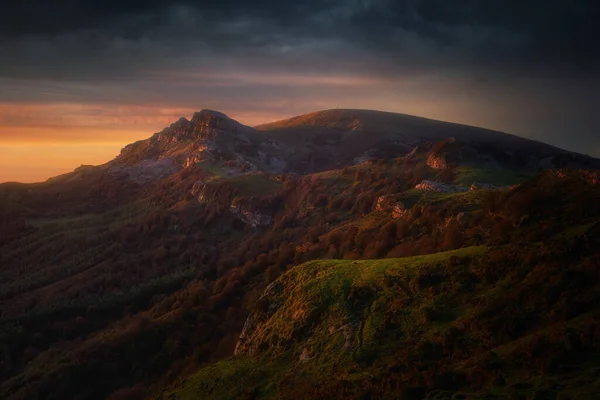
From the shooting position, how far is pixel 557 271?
17.9m

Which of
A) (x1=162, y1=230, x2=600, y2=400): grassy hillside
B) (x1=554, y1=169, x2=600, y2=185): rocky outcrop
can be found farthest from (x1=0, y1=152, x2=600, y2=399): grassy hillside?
(x1=554, y1=169, x2=600, y2=185): rocky outcrop

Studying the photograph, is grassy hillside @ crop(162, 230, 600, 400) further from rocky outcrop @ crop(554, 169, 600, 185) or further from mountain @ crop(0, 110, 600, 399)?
rocky outcrop @ crop(554, 169, 600, 185)

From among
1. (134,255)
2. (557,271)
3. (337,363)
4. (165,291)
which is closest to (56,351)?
(165,291)

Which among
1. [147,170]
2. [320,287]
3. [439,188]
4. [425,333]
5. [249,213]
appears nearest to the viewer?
[425,333]

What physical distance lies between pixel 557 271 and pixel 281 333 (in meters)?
12.7

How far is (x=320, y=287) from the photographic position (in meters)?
24.8

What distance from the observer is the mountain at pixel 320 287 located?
16.4 meters

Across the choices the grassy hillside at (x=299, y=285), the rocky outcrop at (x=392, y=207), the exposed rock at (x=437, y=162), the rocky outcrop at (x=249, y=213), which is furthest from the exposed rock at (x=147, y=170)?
the rocky outcrop at (x=392, y=207)

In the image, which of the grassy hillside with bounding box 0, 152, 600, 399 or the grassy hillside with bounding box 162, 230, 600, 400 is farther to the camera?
the grassy hillside with bounding box 0, 152, 600, 399

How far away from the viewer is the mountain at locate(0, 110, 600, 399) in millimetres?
16406

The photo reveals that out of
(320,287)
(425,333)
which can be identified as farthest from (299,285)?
(425,333)

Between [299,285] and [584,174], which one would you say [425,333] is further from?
[584,174]

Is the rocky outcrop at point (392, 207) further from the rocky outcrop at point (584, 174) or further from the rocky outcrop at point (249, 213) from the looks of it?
the rocky outcrop at point (249, 213)

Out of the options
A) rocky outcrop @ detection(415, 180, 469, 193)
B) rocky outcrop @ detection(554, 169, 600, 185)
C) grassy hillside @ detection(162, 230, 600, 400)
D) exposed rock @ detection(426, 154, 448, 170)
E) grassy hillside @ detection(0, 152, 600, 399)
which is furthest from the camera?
exposed rock @ detection(426, 154, 448, 170)
